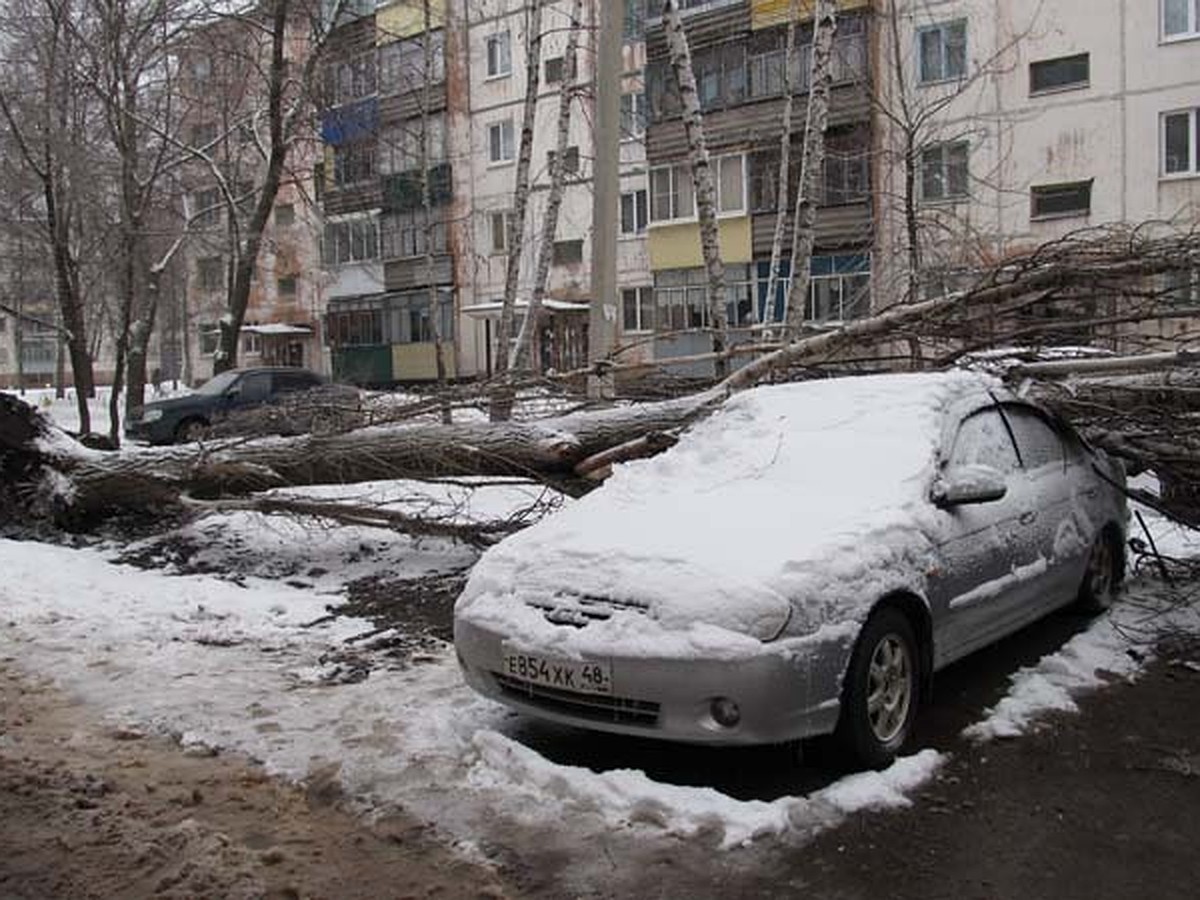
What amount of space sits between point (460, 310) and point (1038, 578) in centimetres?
3177

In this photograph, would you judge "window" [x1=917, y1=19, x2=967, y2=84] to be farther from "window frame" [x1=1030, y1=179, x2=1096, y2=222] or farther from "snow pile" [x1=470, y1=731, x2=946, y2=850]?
"snow pile" [x1=470, y1=731, x2=946, y2=850]

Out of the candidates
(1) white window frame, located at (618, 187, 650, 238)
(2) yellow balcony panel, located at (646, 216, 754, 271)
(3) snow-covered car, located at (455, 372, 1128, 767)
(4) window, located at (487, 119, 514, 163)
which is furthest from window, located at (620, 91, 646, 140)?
(3) snow-covered car, located at (455, 372, 1128, 767)

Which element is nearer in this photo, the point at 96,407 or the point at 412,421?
the point at 412,421

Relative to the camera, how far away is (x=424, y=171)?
20.8 m

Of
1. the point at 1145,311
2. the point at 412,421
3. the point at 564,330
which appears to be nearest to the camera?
the point at 1145,311

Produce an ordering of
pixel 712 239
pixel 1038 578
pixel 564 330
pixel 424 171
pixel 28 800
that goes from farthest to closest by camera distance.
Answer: pixel 564 330 → pixel 424 171 → pixel 712 239 → pixel 1038 578 → pixel 28 800

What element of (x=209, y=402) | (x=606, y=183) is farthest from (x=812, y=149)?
(x=209, y=402)

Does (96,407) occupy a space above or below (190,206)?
below

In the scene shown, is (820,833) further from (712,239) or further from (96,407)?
(96,407)

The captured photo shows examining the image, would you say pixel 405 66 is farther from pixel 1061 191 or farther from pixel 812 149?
pixel 812 149

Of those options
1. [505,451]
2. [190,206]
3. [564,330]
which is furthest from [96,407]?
[505,451]

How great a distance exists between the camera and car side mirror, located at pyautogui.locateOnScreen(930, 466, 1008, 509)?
195 inches

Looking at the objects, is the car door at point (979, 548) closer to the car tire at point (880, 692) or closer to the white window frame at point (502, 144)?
the car tire at point (880, 692)

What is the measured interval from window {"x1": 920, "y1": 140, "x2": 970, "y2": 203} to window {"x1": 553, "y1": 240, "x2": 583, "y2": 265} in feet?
39.3
